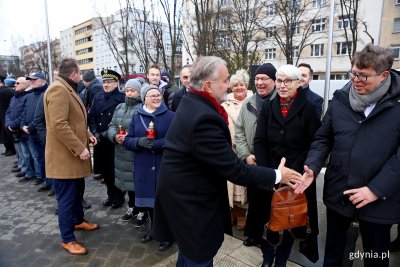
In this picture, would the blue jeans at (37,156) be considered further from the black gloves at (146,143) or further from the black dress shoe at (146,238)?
the black gloves at (146,143)

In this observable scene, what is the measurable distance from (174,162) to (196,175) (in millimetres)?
182

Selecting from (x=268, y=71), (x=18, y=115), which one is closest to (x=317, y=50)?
(x=18, y=115)

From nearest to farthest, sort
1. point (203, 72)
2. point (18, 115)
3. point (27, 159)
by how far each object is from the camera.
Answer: point (203, 72) < point (18, 115) < point (27, 159)

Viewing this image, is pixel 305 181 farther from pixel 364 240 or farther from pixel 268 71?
pixel 268 71

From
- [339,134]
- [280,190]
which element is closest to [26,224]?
[280,190]

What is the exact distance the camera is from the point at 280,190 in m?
2.52

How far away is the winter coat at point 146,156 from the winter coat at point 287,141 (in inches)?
47.3

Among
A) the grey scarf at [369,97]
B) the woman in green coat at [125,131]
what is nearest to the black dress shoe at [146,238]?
the woman in green coat at [125,131]

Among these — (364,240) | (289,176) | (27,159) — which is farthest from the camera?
(27,159)

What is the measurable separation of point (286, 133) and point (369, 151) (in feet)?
2.42

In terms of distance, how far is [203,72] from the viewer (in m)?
2.07

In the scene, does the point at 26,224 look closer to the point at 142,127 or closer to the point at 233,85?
the point at 142,127

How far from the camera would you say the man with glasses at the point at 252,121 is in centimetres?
311

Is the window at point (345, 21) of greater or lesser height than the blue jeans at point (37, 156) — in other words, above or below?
above
